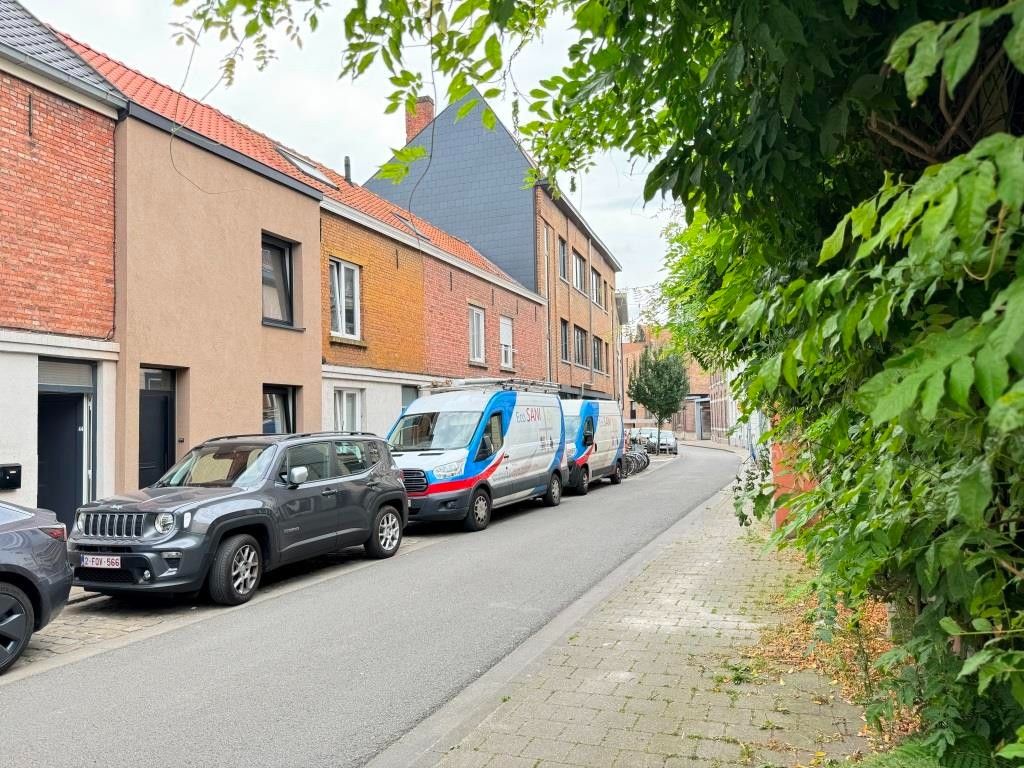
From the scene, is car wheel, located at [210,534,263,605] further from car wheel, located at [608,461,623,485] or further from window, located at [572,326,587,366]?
window, located at [572,326,587,366]

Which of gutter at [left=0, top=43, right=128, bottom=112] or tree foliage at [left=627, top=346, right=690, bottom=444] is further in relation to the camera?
tree foliage at [left=627, top=346, right=690, bottom=444]

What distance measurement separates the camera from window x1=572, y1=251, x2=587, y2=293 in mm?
33375

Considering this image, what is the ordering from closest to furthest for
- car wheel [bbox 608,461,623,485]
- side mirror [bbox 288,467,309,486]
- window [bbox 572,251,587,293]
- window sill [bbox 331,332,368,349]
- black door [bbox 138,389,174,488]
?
side mirror [bbox 288,467,309,486] → black door [bbox 138,389,174,488] → window sill [bbox 331,332,368,349] → car wheel [bbox 608,461,623,485] → window [bbox 572,251,587,293]

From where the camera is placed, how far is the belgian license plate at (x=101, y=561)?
716cm

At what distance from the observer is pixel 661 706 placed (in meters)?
4.27

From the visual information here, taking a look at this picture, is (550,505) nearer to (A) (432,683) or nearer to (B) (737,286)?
(A) (432,683)

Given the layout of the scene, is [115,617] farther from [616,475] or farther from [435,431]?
[616,475]

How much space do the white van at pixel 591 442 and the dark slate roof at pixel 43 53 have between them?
1115cm

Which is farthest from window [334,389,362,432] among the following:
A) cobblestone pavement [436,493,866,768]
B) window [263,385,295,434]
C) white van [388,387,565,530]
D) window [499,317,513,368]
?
cobblestone pavement [436,493,866,768]

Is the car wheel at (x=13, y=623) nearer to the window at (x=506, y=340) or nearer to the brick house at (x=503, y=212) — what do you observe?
the window at (x=506, y=340)

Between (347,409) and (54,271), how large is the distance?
293 inches

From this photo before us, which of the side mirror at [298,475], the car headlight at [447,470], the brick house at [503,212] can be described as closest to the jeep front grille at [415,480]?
the car headlight at [447,470]

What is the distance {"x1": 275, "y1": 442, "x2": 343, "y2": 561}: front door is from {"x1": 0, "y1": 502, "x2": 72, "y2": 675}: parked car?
8.13 feet

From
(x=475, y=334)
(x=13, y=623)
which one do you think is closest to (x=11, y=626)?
(x=13, y=623)
